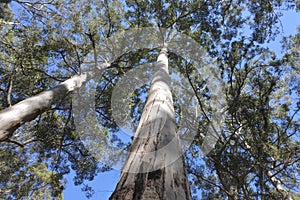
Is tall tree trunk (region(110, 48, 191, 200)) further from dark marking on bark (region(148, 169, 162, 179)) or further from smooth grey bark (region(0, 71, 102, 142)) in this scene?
smooth grey bark (region(0, 71, 102, 142))

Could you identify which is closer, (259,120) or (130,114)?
(259,120)

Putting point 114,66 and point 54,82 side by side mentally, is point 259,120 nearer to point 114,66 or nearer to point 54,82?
point 114,66

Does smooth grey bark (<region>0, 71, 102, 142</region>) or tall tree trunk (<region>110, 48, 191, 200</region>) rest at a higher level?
smooth grey bark (<region>0, 71, 102, 142</region>)

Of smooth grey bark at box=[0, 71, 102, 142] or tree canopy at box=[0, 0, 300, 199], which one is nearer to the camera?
smooth grey bark at box=[0, 71, 102, 142]

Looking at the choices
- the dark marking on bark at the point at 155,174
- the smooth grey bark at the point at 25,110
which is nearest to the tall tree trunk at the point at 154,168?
the dark marking on bark at the point at 155,174

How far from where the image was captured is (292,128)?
20.3 ft

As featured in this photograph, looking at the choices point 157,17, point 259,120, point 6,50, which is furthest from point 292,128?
point 6,50

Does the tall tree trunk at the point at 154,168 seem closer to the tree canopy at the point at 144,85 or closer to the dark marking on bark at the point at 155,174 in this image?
the dark marking on bark at the point at 155,174

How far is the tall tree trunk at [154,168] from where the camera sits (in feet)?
3.57

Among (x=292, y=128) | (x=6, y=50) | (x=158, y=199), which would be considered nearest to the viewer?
(x=158, y=199)

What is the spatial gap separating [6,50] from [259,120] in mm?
7354

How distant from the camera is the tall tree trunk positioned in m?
1.09

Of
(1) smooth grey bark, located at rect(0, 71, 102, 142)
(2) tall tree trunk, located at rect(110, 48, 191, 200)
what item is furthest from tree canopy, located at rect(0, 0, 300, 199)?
(2) tall tree trunk, located at rect(110, 48, 191, 200)

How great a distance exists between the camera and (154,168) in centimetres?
125
